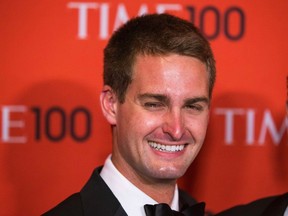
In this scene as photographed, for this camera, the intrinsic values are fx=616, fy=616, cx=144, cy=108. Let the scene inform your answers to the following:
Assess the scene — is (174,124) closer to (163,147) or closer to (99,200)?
(163,147)

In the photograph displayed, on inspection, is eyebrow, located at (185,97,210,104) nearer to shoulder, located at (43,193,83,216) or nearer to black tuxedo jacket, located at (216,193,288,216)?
shoulder, located at (43,193,83,216)

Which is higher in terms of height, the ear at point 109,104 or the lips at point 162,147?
the ear at point 109,104

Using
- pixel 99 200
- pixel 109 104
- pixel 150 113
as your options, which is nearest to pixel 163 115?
pixel 150 113

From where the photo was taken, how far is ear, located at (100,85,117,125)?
1.81 m

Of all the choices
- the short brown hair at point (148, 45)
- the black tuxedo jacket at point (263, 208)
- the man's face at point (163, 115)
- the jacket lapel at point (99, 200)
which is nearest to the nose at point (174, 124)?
the man's face at point (163, 115)

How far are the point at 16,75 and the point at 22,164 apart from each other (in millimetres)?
327

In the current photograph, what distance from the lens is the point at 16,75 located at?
2.25 m

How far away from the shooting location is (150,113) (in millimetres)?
1718

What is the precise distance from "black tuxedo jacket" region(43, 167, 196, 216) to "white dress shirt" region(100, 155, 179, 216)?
21 millimetres

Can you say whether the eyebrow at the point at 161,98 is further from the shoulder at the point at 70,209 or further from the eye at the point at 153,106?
the shoulder at the point at 70,209

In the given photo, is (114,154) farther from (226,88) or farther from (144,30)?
(226,88)

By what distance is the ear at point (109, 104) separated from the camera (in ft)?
5.94

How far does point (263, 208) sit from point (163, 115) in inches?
26.6

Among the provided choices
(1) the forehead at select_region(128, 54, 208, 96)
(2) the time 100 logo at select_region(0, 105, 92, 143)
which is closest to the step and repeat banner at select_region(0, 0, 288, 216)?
(2) the time 100 logo at select_region(0, 105, 92, 143)
